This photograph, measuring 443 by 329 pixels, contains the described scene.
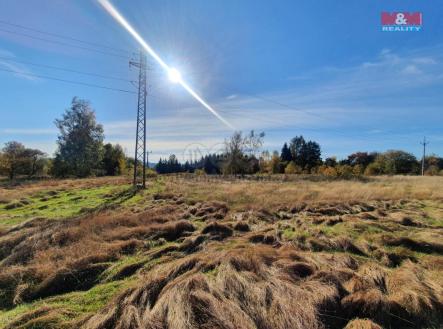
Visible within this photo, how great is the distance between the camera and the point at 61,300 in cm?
447

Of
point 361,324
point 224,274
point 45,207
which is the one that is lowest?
point 45,207

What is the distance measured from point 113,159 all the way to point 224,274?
6288 centimetres

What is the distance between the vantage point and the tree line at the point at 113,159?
143ft

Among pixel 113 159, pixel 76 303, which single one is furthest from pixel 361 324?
pixel 113 159

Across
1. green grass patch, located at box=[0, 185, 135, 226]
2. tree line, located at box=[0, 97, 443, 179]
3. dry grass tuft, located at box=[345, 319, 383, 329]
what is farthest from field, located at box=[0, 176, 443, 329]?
tree line, located at box=[0, 97, 443, 179]

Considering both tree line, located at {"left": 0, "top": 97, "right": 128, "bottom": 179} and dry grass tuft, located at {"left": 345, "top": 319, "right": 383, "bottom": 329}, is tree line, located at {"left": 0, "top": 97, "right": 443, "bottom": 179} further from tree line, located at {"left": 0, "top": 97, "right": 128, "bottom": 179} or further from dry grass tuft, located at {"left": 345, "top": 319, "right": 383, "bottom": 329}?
dry grass tuft, located at {"left": 345, "top": 319, "right": 383, "bottom": 329}

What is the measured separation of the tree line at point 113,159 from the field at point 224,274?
124ft

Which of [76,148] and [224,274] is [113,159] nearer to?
[76,148]

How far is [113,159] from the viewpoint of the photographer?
6144cm

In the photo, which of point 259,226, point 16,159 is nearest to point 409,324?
point 259,226

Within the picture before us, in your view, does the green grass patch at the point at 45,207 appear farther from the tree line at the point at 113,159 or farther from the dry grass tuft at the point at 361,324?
the tree line at the point at 113,159

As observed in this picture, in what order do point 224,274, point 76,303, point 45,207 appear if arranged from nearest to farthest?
point 76,303 → point 224,274 → point 45,207

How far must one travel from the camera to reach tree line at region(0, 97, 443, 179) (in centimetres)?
4344

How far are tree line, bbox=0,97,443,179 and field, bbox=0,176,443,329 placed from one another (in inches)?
1485
